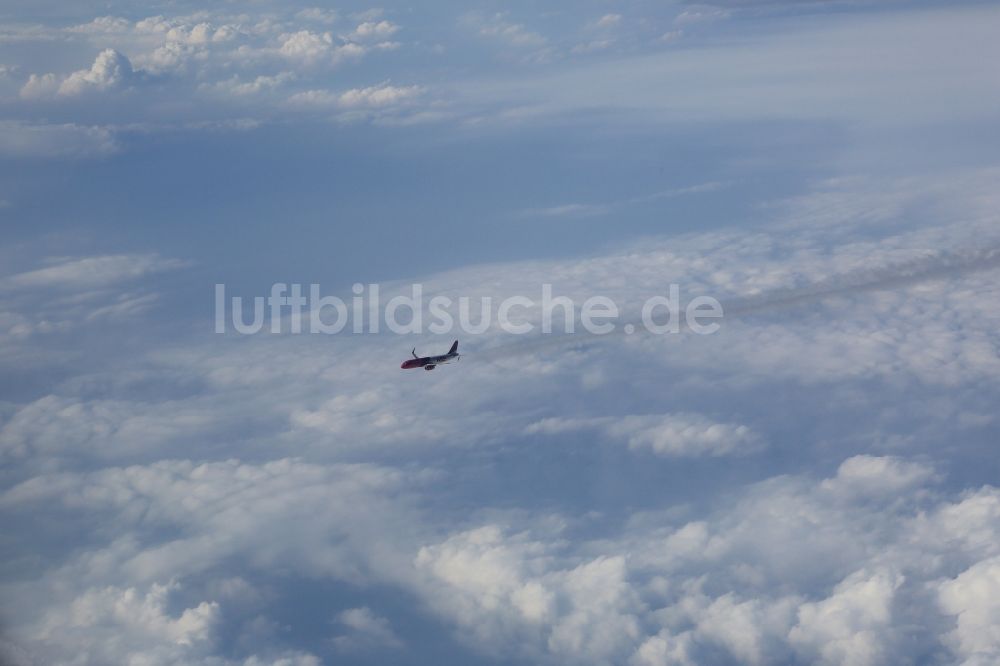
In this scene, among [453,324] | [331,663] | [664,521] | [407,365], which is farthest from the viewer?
[453,324]

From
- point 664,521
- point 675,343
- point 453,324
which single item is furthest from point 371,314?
point 664,521

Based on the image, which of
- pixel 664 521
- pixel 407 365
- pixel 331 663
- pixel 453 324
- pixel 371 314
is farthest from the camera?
pixel 371 314

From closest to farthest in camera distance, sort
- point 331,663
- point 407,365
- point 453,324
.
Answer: point 407,365, point 331,663, point 453,324

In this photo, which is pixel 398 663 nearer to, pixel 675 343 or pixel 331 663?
pixel 331 663

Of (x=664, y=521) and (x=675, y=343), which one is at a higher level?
(x=675, y=343)

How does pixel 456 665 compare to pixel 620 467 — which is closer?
pixel 456 665

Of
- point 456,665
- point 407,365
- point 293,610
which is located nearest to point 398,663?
point 456,665

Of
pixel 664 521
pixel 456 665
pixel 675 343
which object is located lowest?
A: pixel 456 665

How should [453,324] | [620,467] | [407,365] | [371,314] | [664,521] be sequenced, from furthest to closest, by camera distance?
[371,314]
[453,324]
[620,467]
[664,521]
[407,365]

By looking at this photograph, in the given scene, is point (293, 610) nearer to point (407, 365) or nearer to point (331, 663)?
point (331, 663)
